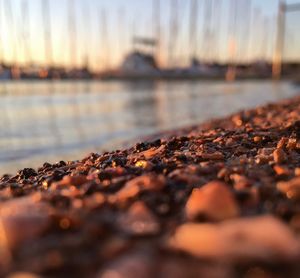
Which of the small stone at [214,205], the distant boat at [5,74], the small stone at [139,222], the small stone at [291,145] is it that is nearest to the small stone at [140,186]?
the small stone at [139,222]

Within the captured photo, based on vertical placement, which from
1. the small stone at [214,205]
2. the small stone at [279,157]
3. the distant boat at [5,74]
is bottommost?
the distant boat at [5,74]

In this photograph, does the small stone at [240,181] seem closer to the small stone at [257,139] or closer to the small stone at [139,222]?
the small stone at [139,222]

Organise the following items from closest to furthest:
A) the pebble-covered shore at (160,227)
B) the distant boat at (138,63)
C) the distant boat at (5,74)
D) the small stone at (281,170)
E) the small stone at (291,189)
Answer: the pebble-covered shore at (160,227) → the small stone at (291,189) → the small stone at (281,170) → the distant boat at (5,74) → the distant boat at (138,63)

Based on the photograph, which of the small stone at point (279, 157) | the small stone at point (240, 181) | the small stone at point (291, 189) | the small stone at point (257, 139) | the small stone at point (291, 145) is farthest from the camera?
the small stone at point (257, 139)

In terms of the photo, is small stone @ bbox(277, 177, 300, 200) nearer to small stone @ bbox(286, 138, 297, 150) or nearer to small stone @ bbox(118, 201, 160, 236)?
small stone @ bbox(118, 201, 160, 236)

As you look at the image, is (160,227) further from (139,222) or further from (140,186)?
(140,186)

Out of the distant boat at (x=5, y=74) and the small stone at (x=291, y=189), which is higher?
the small stone at (x=291, y=189)

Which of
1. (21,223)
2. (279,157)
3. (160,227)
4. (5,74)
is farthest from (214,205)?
(5,74)
